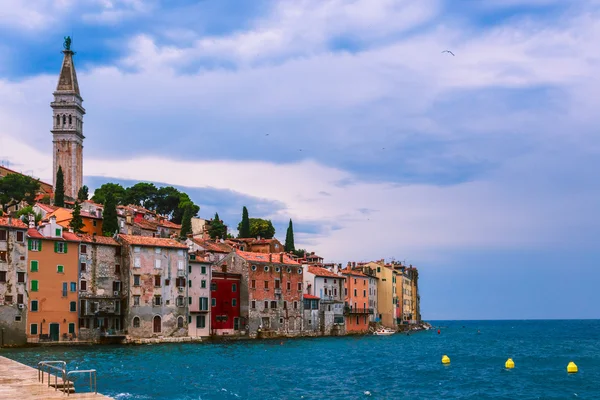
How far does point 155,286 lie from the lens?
219 feet

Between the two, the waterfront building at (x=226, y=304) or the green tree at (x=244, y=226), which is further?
the green tree at (x=244, y=226)

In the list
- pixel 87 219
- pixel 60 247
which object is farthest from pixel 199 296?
pixel 87 219

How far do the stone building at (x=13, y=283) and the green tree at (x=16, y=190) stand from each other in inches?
1582

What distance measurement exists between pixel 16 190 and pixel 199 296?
134 ft

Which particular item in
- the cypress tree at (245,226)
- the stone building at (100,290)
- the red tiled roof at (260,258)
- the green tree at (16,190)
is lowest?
the stone building at (100,290)

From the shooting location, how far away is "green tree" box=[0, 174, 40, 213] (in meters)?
96.1

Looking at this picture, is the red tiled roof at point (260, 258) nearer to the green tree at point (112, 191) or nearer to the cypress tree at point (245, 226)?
the cypress tree at point (245, 226)

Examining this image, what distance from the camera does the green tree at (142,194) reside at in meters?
118

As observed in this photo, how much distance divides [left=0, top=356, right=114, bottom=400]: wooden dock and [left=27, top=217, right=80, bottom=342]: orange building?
3090cm

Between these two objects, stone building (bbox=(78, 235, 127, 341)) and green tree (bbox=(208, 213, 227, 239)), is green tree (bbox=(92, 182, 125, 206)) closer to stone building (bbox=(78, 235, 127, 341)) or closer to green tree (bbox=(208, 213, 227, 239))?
green tree (bbox=(208, 213, 227, 239))

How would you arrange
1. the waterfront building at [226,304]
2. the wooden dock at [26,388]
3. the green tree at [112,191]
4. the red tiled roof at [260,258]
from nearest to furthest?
the wooden dock at [26,388]
the waterfront building at [226,304]
the red tiled roof at [260,258]
the green tree at [112,191]

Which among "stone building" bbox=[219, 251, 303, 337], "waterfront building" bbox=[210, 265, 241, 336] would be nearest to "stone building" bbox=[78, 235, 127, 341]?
"waterfront building" bbox=[210, 265, 241, 336]

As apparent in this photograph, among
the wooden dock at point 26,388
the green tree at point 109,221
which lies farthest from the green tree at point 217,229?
the wooden dock at point 26,388

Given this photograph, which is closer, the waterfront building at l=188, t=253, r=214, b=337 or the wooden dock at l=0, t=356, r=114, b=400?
the wooden dock at l=0, t=356, r=114, b=400
